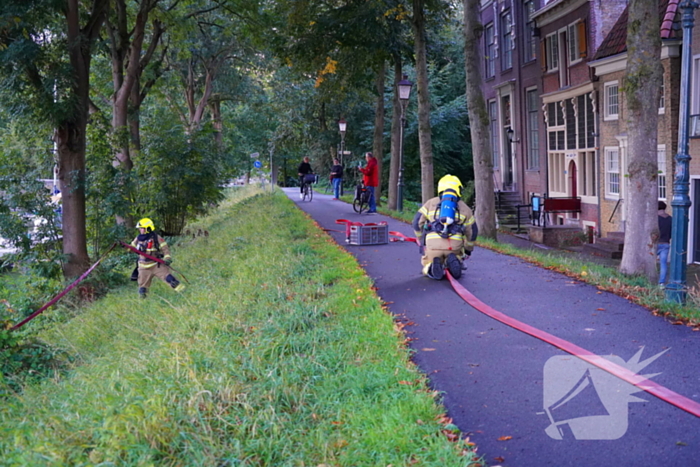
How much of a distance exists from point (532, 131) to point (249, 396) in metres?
31.9

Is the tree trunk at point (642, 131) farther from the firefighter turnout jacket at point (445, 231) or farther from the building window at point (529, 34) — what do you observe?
the building window at point (529, 34)

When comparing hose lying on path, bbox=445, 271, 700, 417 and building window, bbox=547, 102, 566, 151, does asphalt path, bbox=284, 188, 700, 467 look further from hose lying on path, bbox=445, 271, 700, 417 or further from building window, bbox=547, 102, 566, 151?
building window, bbox=547, 102, 566, 151

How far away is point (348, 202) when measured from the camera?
3234 centimetres

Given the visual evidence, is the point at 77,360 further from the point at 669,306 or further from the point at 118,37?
the point at 118,37

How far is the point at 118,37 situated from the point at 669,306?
19.4m

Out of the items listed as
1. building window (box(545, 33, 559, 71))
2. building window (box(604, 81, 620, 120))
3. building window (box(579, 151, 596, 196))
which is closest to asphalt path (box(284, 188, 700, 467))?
building window (box(604, 81, 620, 120))

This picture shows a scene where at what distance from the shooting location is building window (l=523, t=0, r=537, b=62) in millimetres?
33500

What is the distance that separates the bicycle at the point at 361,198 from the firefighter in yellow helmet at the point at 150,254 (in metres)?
11.4

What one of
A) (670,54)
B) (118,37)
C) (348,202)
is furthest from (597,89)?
(118,37)

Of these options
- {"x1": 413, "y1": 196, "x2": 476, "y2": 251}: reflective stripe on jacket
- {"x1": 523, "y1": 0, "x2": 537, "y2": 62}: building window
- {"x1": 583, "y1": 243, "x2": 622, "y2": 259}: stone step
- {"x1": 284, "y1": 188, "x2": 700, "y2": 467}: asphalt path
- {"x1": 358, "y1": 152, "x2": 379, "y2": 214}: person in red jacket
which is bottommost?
{"x1": 583, "y1": 243, "x2": 622, "y2": 259}: stone step

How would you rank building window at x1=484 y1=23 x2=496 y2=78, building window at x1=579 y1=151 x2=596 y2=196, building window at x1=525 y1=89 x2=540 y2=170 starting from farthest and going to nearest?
building window at x1=484 y1=23 x2=496 y2=78, building window at x1=525 y1=89 x2=540 y2=170, building window at x1=579 y1=151 x2=596 y2=196

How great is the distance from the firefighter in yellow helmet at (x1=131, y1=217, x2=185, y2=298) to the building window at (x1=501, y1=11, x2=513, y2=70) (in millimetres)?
26933

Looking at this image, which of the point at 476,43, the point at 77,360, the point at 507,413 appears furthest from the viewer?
the point at 476,43

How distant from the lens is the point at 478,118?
1766 cm
